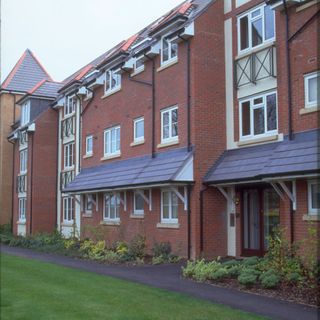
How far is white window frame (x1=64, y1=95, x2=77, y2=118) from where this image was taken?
28377 millimetres

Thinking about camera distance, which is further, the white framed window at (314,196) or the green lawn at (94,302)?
the white framed window at (314,196)

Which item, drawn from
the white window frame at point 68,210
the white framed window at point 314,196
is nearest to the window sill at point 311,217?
the white framed window at point 314,196

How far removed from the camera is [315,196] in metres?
13.1

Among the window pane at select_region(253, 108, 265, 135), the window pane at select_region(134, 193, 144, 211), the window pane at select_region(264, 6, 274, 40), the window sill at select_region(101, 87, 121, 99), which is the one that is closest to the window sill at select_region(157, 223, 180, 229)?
the window pane at select_region(134, 193, 144, 211)

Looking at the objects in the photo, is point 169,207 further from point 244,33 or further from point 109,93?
point 109,93

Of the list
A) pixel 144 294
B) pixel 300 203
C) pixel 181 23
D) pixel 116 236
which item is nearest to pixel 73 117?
pixel 116 236

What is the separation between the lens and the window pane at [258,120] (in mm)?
16067

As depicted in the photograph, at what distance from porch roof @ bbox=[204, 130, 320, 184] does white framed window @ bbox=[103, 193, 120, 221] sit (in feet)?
21.0

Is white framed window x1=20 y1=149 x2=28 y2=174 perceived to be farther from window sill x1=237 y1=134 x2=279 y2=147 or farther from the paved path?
window sill x1=237 y1=134 x2=279 y2=147

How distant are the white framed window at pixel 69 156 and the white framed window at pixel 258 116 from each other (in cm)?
1417

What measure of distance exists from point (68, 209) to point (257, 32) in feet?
53.6

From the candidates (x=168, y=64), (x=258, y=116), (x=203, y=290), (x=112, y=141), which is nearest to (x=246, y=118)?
(x=258, y=116)

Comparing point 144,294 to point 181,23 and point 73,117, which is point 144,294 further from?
point 73,117

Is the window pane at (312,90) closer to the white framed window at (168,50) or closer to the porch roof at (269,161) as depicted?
the porch roof at (269,161)
